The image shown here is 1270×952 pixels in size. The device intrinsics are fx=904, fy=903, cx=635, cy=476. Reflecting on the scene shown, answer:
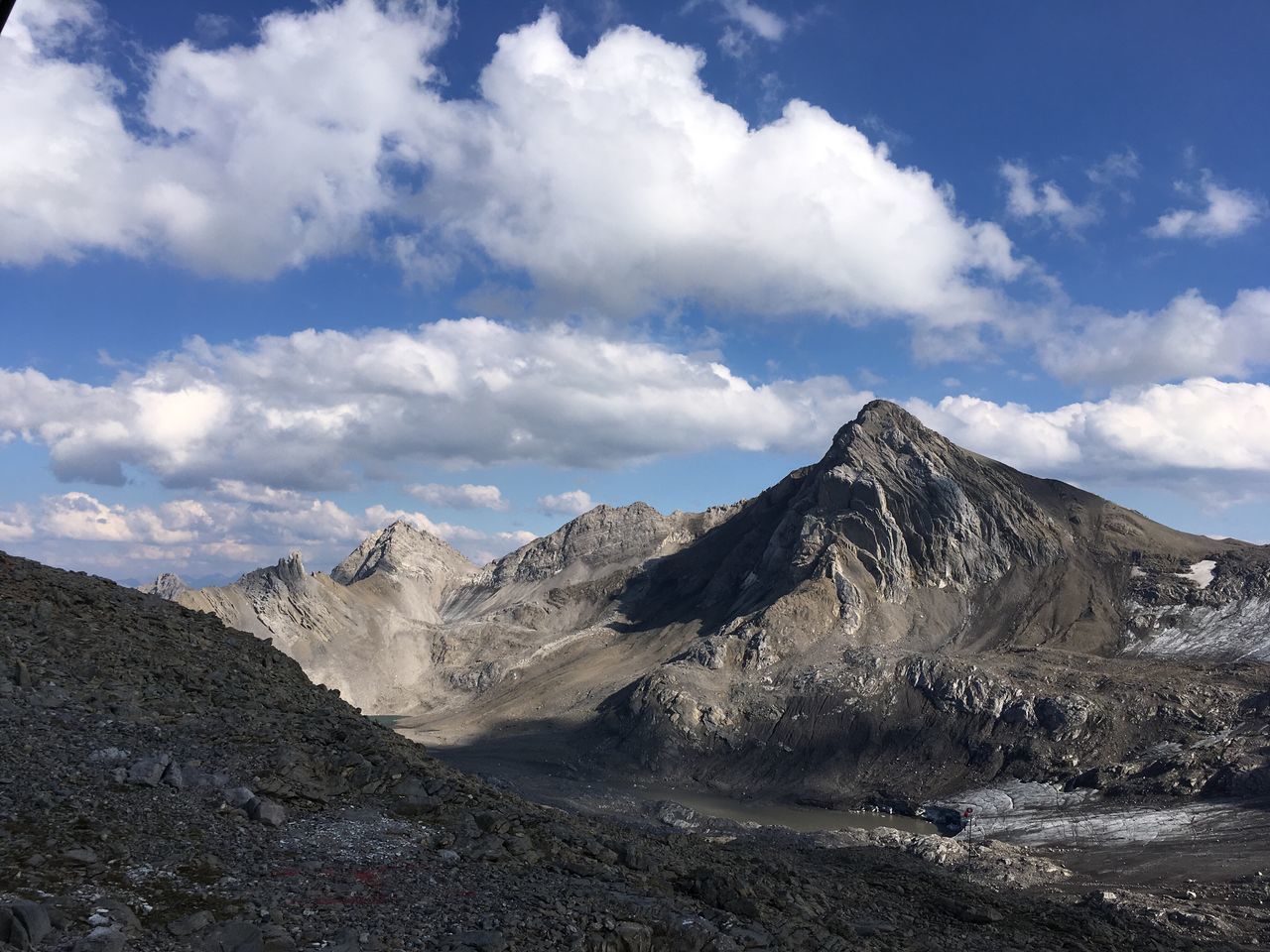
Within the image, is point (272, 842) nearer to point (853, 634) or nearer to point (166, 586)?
point (853, 634)

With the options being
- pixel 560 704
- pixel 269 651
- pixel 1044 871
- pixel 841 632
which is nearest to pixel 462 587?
pixel 560 704

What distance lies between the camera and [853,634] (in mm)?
93750

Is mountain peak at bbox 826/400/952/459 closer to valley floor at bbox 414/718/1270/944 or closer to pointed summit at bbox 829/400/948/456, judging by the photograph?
pointed summit at bbox 829/400/948/456

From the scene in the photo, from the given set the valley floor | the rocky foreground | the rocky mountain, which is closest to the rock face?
the rocky mountain

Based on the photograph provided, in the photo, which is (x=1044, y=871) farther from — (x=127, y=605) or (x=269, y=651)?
(x=127, y=605)

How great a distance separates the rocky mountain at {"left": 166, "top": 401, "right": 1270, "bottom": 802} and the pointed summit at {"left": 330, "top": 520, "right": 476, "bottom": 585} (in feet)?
30.9

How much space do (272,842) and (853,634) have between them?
8572 cm

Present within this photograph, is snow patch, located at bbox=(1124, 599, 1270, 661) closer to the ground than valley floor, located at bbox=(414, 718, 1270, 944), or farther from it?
farther from it

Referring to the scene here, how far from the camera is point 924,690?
7706cm

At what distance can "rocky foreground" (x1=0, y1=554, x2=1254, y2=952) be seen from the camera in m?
11.1

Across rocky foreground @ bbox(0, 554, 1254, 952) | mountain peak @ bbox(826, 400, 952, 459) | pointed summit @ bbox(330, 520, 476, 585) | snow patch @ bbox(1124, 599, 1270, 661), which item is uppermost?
mountain peak @ bbox(826, 400, 952, 459)

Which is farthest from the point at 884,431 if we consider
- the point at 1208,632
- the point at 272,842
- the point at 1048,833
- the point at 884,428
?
the point at 272,842

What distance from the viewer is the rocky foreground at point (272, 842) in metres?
11.1

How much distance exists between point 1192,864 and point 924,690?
32.7 meters
